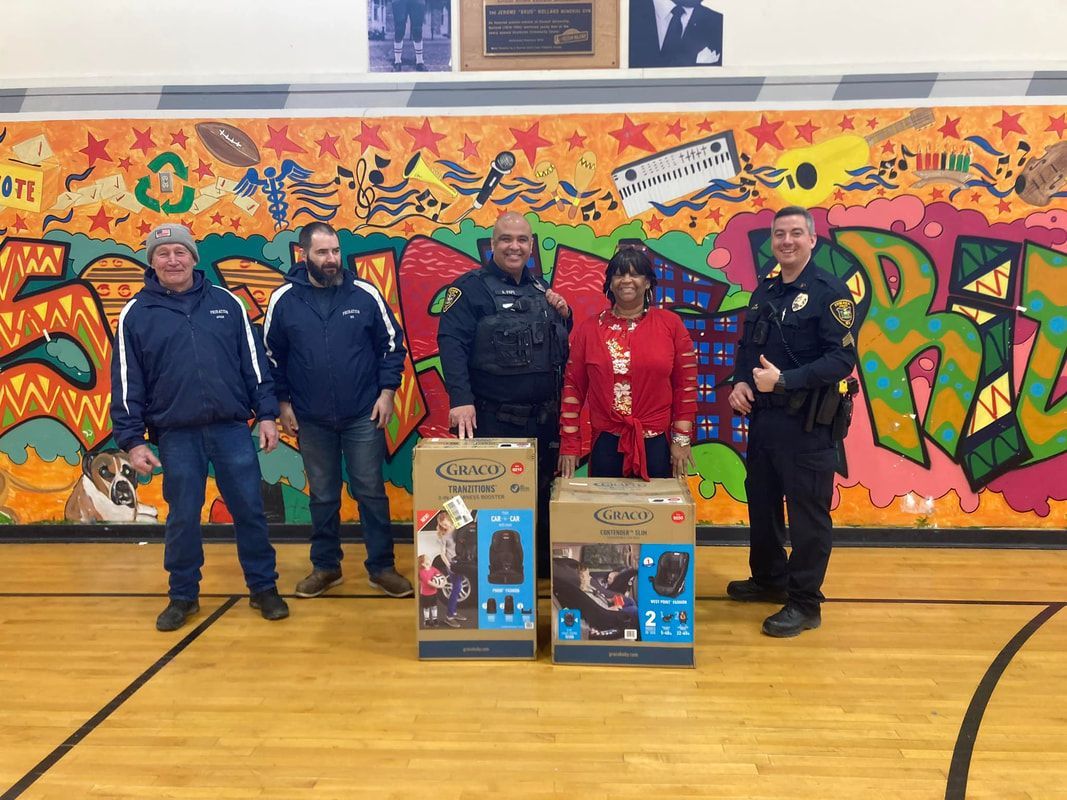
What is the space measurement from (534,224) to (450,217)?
48cm

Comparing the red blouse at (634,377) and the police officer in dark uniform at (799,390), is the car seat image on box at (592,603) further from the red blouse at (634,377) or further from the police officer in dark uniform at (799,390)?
the police officer in dark uniform at (799,390)

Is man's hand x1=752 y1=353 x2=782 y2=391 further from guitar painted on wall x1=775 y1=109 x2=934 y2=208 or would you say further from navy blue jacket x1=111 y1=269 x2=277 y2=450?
navy blue jacket x1=111 y1=269 x2=277 y2=450

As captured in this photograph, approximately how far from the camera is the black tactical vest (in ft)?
10.7

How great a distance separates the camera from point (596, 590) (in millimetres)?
2781

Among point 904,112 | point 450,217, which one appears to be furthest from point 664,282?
point 904,112

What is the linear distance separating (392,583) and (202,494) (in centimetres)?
96

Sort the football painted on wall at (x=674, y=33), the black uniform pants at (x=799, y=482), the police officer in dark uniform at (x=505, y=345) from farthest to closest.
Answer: the football painted on wall at (x=674, y=33) → the police officer in dark uniform at (x=505, y=345) → the black uniform pants at (x=799, y=482)

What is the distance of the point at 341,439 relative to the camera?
345 cm

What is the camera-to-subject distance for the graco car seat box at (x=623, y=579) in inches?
108

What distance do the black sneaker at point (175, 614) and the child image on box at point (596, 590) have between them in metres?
1.70

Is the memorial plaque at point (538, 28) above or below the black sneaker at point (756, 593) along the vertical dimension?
above

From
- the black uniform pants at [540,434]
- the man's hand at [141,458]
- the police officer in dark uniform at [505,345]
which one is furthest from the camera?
the black uniform pants at [540,434]

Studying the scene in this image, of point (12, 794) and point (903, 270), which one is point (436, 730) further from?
point (903, 270)

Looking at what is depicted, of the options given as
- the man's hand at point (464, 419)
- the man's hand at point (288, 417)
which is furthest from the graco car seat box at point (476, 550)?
the man's hand at point (288, 417)
